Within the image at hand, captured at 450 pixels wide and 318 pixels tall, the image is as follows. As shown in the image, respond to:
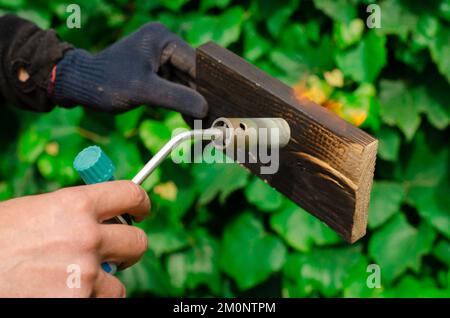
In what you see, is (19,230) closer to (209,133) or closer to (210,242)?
(209,133)

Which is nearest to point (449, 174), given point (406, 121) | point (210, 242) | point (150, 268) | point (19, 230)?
point (406, 121)

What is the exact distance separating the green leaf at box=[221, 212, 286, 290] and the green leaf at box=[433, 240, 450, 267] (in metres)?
0.49

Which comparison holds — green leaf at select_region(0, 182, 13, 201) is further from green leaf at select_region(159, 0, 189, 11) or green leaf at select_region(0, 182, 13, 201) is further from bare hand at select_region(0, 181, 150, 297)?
bare hand at select_region(0, 181, 150, 297)

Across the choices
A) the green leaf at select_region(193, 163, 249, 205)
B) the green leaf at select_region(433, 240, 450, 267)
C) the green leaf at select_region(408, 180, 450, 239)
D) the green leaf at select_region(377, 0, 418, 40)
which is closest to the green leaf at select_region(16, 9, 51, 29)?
the green leaf at select_region(193, 163, 249, 205)

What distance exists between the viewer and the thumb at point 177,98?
1.33 metres

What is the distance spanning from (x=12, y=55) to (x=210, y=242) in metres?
0.96

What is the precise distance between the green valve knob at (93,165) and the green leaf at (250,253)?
115 cm

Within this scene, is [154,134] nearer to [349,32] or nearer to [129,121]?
[129,121]

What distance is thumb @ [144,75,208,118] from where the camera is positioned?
4.35ft

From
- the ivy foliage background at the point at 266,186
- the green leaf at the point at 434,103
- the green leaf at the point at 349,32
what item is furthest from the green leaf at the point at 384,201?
the green leaf at the point at 349,32

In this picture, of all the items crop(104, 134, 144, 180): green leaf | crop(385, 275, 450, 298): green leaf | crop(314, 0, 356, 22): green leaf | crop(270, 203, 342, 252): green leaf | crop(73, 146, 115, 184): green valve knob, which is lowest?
crop(385, 275, 450, 298): green leaf

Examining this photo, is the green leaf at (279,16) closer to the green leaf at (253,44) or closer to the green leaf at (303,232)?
the green leaf at (253,44)

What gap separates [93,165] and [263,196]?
1.12 metres

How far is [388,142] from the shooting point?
213 centimetres
